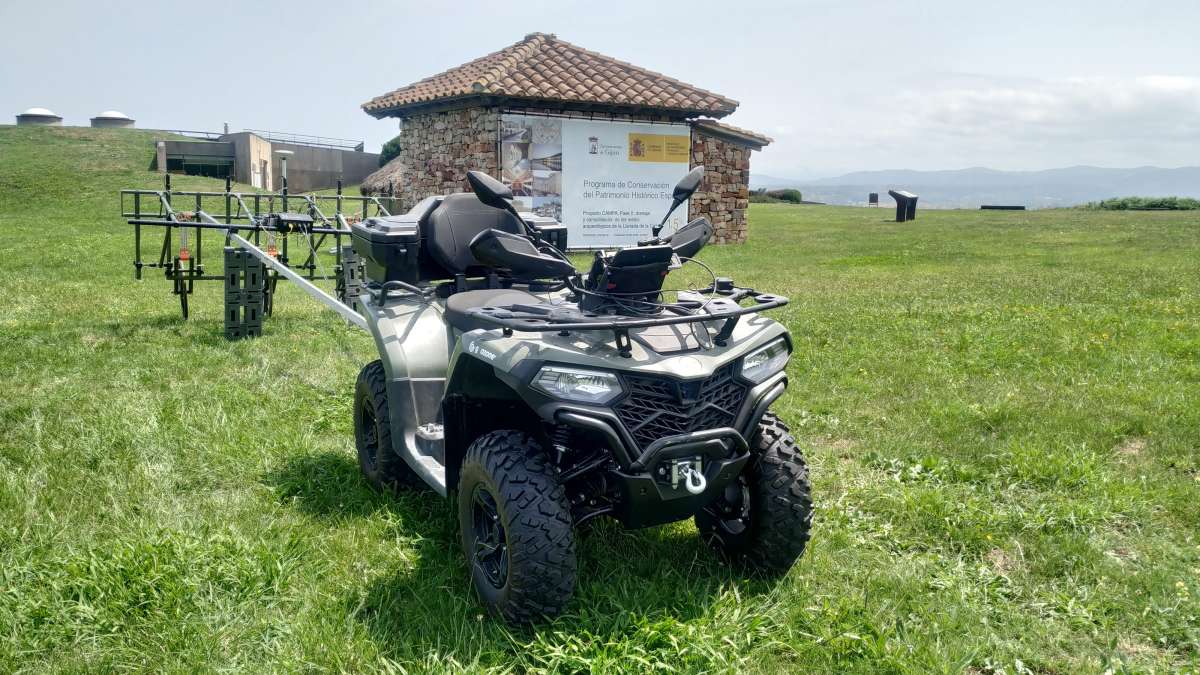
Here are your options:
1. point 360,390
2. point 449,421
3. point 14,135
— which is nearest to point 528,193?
point 360,390

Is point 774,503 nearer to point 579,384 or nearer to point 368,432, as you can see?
point 579,384

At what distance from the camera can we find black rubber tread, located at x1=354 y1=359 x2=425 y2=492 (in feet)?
16.8

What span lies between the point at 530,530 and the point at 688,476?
621mm

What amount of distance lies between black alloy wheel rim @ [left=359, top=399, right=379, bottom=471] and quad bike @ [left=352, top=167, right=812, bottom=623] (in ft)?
2.97

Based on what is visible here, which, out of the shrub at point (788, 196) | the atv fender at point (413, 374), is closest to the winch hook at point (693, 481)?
the atv fender at point (413, 374)

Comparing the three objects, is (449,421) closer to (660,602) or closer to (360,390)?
(660,602)

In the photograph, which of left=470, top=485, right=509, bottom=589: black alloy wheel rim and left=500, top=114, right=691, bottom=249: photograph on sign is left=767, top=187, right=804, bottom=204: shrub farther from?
left=470, top=485, right=509, bottom=589: black alloy wheel rim

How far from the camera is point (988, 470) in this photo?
571 cm

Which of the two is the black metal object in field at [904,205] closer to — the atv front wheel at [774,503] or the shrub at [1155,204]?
the shrub at [1155,204]

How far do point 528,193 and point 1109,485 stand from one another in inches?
703

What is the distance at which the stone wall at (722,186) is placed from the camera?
Answer: 25203mm

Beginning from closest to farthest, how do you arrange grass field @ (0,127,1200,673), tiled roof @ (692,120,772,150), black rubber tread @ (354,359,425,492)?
grass field @ (0,127,1200,673) < black rubber tread @ (354,359,425,492) < tiled roof @ (692,120,772,150)

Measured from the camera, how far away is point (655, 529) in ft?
15.5

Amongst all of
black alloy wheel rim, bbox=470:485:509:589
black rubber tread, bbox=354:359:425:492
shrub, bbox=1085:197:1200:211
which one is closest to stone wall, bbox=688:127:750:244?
black rubber tread, bbox=354:359:425:492
